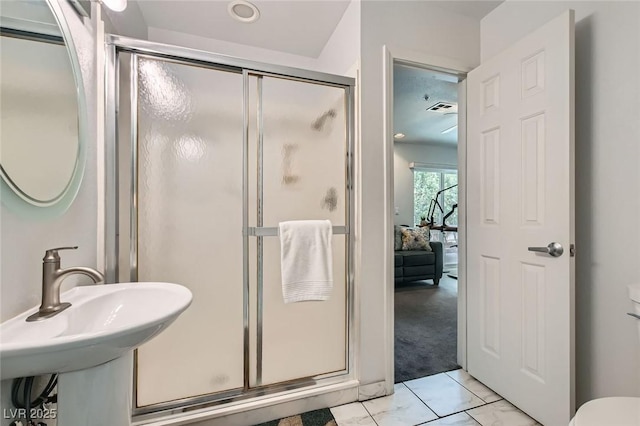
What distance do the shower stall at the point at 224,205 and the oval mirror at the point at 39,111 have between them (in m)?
0.27

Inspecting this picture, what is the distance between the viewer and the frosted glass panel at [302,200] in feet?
5.03

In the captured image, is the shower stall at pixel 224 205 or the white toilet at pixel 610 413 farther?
the shower stall at pixel 224 205

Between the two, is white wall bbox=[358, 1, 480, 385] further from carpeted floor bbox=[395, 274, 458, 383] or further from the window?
the window

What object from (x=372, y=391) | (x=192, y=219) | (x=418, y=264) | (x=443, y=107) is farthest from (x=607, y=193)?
(x=418, y=264)

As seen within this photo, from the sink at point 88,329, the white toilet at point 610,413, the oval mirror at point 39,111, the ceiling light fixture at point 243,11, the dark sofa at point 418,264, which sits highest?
the ceiling light fixture at point 243,11

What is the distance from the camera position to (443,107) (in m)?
3.71

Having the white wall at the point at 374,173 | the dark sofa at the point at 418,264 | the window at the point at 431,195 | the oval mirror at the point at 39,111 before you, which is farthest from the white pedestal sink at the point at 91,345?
the window at the point at 431,195

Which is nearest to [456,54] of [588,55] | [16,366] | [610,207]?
[588,55]

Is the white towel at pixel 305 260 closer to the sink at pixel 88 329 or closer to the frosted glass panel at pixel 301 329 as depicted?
the frosted glass panel at pixel 301 329

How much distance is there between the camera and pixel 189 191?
→ 141 centimetres

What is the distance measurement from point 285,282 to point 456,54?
6.11ft

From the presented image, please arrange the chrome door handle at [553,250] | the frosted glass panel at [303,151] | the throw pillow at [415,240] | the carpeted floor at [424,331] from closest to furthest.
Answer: the chrome door handle at [553,250]
the frosted glass panel at [303,151]
the carpeted floor at [424,331]
the throw pillow at [415,240]

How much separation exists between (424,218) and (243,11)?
4.95 m

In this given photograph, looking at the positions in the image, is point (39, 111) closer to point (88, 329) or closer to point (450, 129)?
point (88, 329)
